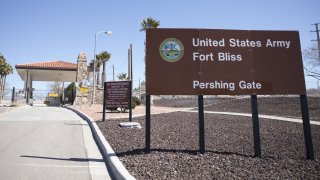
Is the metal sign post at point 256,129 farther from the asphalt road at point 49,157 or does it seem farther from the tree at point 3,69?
the tree at point 3,69

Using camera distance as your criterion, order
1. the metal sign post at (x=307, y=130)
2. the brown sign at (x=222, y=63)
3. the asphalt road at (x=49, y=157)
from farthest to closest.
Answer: the brown sign at (x=222, y=63) < the metal sign post at (x=307, y=130) < the asphalt road at (x=49, y=157)

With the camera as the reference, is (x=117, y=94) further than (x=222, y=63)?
Yes

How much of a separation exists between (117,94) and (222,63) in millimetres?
8039

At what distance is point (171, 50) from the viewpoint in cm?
747

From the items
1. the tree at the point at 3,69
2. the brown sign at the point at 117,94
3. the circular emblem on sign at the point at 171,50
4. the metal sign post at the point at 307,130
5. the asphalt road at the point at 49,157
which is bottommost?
the asphalt road at the point at 49,157

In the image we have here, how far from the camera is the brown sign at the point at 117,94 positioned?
14.1 metres

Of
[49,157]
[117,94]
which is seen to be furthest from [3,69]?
[49,157]

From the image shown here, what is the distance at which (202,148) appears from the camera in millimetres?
7008

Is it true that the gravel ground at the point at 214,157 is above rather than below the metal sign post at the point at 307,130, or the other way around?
below

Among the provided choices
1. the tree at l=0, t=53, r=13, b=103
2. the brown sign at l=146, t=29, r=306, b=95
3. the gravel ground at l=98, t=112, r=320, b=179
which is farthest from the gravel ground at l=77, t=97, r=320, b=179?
the tree at l=0, t=53, r=13, b=103

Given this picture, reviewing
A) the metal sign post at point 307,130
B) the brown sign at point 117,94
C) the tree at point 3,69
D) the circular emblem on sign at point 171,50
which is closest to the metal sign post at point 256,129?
the metal sign post at point 307,130

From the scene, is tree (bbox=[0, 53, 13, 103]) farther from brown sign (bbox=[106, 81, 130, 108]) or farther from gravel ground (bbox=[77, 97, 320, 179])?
gravel ground (bbox=[77, 97, 320, 179])

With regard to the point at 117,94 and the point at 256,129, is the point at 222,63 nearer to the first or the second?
the point at 256,129

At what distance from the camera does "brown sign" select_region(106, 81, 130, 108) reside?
14.1m
